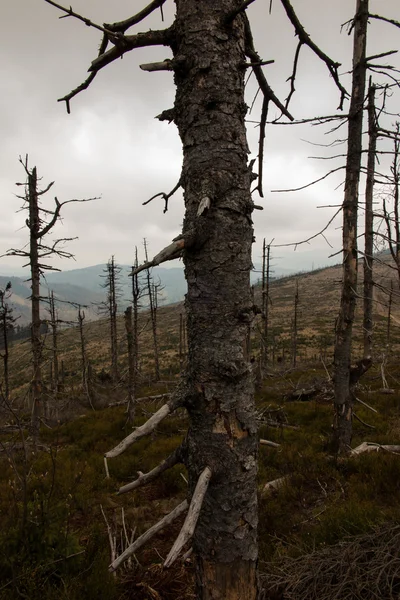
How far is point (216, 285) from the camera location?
166cm

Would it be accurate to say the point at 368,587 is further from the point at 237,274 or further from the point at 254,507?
the point at 237,274

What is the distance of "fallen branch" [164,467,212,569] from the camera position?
109 cm

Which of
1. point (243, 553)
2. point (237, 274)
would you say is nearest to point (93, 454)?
point (243, 553)

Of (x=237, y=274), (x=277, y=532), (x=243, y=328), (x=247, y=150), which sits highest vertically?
(x=247, y=150)

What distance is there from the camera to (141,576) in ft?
11.4

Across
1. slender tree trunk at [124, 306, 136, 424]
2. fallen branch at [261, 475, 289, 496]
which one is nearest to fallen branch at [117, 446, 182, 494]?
fallen branch at [261, 475, 289, 496]

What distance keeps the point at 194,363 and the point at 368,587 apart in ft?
8.63

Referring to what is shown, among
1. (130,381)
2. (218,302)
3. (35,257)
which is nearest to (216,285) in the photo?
(218,302)

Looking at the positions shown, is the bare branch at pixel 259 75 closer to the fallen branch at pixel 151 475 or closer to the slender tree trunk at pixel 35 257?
the fallen branch at pixel 151 475

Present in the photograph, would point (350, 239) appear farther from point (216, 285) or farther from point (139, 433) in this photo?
point (139, 433)

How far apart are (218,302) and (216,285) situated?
0.09m

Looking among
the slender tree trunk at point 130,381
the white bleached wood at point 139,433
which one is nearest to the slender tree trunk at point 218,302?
the white bleached wood at point 139,433

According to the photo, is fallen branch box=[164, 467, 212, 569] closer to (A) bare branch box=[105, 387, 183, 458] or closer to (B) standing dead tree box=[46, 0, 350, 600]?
(B) standing dead tree box=[46, 0, 350, 600]

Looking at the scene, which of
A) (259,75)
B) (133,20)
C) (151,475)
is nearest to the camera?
(151,475)
